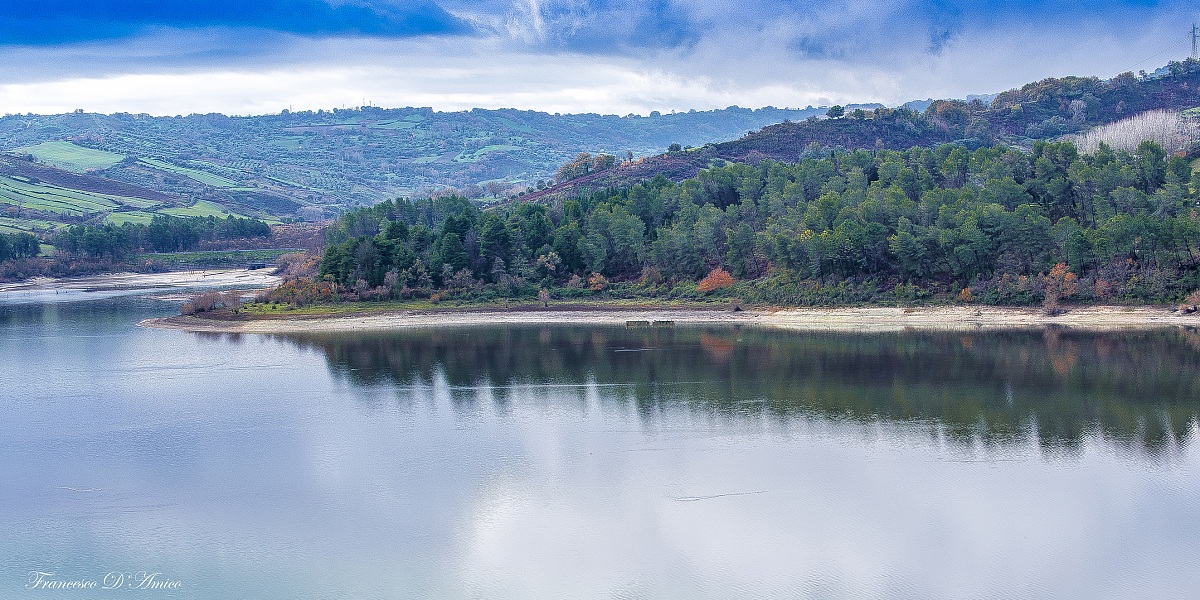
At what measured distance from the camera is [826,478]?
31.2 meters

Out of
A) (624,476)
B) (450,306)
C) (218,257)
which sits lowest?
(624,476)

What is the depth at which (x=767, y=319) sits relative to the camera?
2805 inches

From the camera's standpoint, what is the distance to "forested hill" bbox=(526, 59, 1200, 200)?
449 feet

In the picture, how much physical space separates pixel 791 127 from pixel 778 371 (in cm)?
10682

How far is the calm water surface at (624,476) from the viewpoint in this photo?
24.7 metres

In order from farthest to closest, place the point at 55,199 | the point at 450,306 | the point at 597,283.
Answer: the point at 55,199
the point at 597,283
the point at 450,306

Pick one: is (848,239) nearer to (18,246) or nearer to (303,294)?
(303,294)

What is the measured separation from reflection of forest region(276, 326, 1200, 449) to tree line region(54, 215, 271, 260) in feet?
266

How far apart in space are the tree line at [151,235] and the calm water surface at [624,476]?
88432 mm

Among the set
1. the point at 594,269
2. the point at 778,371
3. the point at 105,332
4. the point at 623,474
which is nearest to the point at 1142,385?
the point at 778,371

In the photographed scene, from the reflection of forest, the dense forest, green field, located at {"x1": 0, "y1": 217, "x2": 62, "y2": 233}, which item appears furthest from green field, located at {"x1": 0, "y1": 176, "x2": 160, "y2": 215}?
the reflection of forest

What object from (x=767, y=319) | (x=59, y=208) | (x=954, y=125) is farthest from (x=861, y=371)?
(x=59, y=208)

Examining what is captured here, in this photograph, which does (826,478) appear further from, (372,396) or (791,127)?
(791,127)

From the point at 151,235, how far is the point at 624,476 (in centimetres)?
13101
